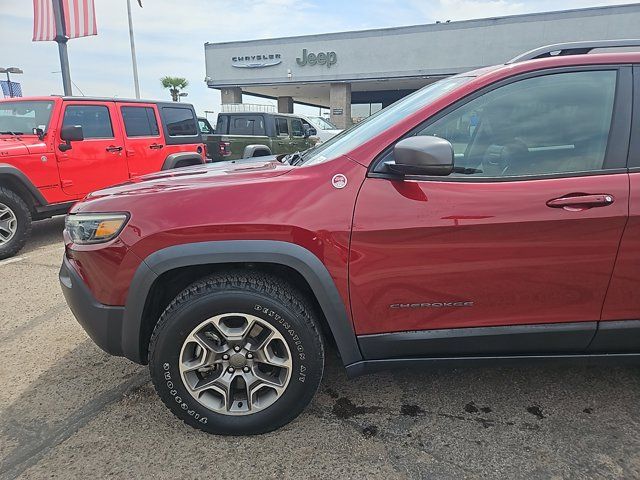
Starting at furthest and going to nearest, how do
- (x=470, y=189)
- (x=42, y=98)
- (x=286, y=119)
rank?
(x=286, y=119), (x=42, y=98), (x=470, y=189)

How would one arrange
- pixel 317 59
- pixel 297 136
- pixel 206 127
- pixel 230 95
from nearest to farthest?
pixel 297 136 < pixel 206 127 < pixel 317 59 < pixel 230 95

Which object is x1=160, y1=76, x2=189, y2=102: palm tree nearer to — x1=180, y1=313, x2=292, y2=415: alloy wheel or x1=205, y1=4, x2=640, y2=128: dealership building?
x1=205, y1=4, x2=640, y2=128: dealership building

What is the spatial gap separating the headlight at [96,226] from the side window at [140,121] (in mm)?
4948

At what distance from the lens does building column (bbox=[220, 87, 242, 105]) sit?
94.7 feet

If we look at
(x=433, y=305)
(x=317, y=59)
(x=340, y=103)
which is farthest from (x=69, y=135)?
(x=340, y=103)

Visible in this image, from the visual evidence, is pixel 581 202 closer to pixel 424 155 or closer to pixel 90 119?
pixel 424 155

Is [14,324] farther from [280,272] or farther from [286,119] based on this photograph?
[286,119]

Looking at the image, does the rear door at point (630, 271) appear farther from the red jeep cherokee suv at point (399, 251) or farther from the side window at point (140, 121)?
the side window at point (140, 121)

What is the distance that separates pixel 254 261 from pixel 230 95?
29.3 meters

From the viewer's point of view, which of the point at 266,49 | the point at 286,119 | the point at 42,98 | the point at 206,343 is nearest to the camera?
the point at 206,343

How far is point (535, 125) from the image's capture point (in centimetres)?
204

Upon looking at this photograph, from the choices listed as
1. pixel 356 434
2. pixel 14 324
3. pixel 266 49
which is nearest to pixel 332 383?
pixel 356 434

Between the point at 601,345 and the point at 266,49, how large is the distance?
28230mm

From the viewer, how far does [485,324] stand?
204 cm
